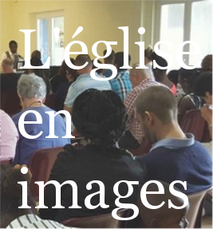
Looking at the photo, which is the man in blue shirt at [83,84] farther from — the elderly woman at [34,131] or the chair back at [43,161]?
the chair back at [43,161]

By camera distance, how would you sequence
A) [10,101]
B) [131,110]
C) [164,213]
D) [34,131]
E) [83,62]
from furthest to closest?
[10,101]
[83,62]
[131,110]
[34,131]
[164,213]

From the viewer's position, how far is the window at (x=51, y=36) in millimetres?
8828

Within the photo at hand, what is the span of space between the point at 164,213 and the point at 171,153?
1.31ft

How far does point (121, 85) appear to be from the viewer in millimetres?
3473

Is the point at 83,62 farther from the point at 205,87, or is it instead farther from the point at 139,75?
the point at 205,87

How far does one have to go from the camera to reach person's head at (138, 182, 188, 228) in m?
1.22

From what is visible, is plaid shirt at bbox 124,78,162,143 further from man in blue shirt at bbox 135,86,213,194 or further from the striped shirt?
the striped shirt

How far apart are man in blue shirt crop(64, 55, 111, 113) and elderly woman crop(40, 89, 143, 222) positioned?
167 cm

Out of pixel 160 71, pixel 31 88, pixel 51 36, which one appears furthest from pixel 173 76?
pixel 51 36

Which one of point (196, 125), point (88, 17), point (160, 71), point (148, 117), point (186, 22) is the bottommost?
point (196, 125)

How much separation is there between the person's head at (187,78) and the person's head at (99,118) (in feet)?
5.72

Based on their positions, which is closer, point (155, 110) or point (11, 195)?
point (11, 195)

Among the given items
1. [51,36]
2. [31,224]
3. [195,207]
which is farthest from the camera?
[51,36]

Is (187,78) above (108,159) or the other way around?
above
